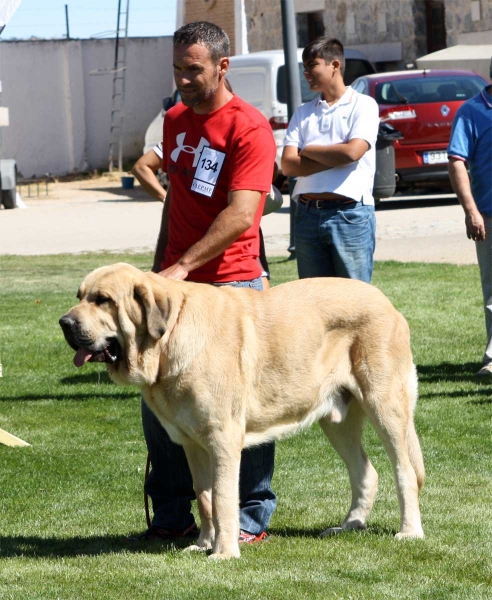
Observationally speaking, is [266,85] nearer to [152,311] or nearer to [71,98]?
[71,98]

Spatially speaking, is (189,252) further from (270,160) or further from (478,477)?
(478,477)

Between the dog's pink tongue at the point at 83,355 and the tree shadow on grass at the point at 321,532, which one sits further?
the tree shadow on grass at the point at 321,532

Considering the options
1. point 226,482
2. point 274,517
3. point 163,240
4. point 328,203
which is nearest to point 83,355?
point 226,482

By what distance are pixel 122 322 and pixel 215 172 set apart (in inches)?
33.5

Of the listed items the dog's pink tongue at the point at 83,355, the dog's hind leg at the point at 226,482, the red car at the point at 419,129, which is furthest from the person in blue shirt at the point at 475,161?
the red car at the point at 419,129

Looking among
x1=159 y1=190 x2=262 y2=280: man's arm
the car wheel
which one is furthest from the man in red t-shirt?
the car wheel

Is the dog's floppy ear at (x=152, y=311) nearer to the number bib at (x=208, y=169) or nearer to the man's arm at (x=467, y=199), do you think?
the number bib at (x=208, y=169)

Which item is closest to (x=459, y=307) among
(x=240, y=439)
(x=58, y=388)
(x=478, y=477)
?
(x=58, y=388)

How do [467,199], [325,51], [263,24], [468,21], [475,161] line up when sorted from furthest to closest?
1. [263,24]
2. [468,21]
3. [475,161]
4. [467,199]
5. [325,51]

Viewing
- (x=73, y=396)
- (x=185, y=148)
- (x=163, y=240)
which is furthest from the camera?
(x=73, y=396)

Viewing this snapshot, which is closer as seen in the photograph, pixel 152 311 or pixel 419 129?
pixel 152 311

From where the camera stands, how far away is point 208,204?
484 centimetres

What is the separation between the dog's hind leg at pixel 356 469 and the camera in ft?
16.5

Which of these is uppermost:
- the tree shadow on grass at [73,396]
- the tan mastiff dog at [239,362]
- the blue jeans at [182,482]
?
the tan mastiff dog at [239,362]
